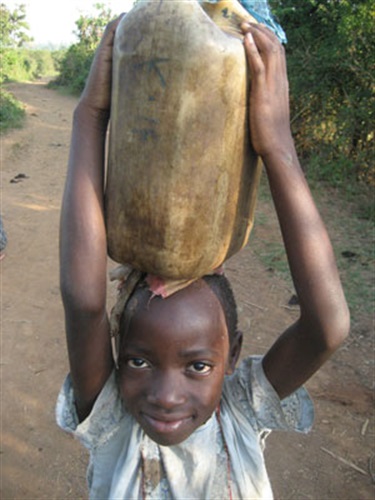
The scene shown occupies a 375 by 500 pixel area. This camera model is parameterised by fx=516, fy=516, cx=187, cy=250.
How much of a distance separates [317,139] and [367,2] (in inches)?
93.1

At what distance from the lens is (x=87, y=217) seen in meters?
1.16

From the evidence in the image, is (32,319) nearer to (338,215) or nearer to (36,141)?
(338,215)

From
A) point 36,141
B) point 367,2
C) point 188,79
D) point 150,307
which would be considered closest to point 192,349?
point 150,307

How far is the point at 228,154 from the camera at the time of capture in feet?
3.59

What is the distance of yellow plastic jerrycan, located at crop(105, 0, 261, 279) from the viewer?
3.32 ft

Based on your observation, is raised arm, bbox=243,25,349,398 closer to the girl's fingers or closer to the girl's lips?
the girl's fingers

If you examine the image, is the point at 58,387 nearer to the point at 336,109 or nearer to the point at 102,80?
the point at 102,80

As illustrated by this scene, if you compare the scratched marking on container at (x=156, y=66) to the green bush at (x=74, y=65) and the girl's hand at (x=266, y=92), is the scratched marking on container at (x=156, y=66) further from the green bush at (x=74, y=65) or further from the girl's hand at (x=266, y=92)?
the green bush at (x=74, y=65)

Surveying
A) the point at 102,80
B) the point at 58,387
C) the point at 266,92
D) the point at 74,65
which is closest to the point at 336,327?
the point at 266,92

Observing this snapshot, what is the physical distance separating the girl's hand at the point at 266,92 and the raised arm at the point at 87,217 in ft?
1.02

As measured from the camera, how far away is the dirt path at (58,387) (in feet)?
9.41

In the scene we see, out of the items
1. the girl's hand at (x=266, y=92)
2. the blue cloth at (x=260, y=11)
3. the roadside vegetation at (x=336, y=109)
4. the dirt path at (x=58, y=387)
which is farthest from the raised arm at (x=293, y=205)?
the roadside vegetation at (x=336, y=109)

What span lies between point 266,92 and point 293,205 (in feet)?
0.83

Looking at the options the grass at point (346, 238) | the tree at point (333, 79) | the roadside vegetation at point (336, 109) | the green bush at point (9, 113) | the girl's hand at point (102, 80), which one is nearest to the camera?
the girl's hand at point (102, 80)
